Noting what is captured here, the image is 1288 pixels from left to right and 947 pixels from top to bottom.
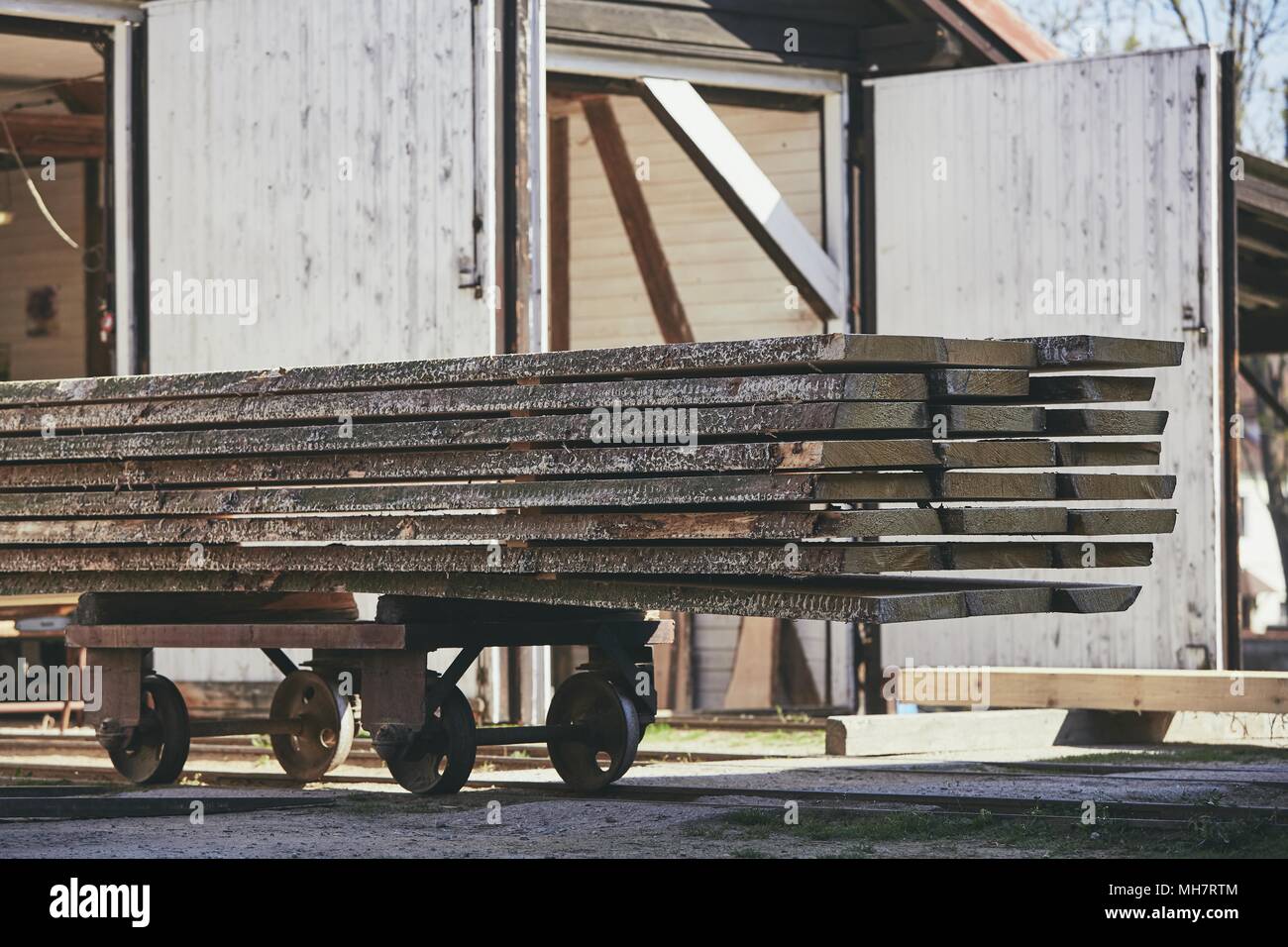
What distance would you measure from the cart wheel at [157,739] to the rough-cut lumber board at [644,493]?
3.40 ft

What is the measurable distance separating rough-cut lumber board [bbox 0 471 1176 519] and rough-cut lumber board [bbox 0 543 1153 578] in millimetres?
196

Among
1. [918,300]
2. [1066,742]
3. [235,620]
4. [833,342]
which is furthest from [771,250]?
[833,342]

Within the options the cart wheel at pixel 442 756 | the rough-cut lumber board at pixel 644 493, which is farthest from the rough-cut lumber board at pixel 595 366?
the cart wheel at pixel 442 756

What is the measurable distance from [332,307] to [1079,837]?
283 inches

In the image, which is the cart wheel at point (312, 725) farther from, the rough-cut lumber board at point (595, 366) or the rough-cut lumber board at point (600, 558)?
the rough-cut lumber board at point (595, 366)

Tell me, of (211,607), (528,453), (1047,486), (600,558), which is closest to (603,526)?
(600,558)

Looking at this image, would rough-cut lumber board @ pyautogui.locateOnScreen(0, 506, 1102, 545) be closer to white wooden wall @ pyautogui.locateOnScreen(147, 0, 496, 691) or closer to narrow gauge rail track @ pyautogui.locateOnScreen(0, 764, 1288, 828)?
narrow gauge rail track @ pyautogui.locateOnScreen(0, 764, 1288, 828)

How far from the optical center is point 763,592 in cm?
808

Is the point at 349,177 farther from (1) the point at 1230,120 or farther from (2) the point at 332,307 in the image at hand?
(1) the point at 1230,120

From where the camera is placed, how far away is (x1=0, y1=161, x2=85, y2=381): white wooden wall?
20703 mm

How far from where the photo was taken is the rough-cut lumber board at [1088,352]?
7.95 metres

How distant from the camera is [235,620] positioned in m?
10.7

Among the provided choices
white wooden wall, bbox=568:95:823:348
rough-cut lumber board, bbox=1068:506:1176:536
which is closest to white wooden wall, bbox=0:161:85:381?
white wooden wall, bbox=568:95:823:348

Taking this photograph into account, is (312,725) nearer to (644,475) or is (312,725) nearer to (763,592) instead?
(644,475)
